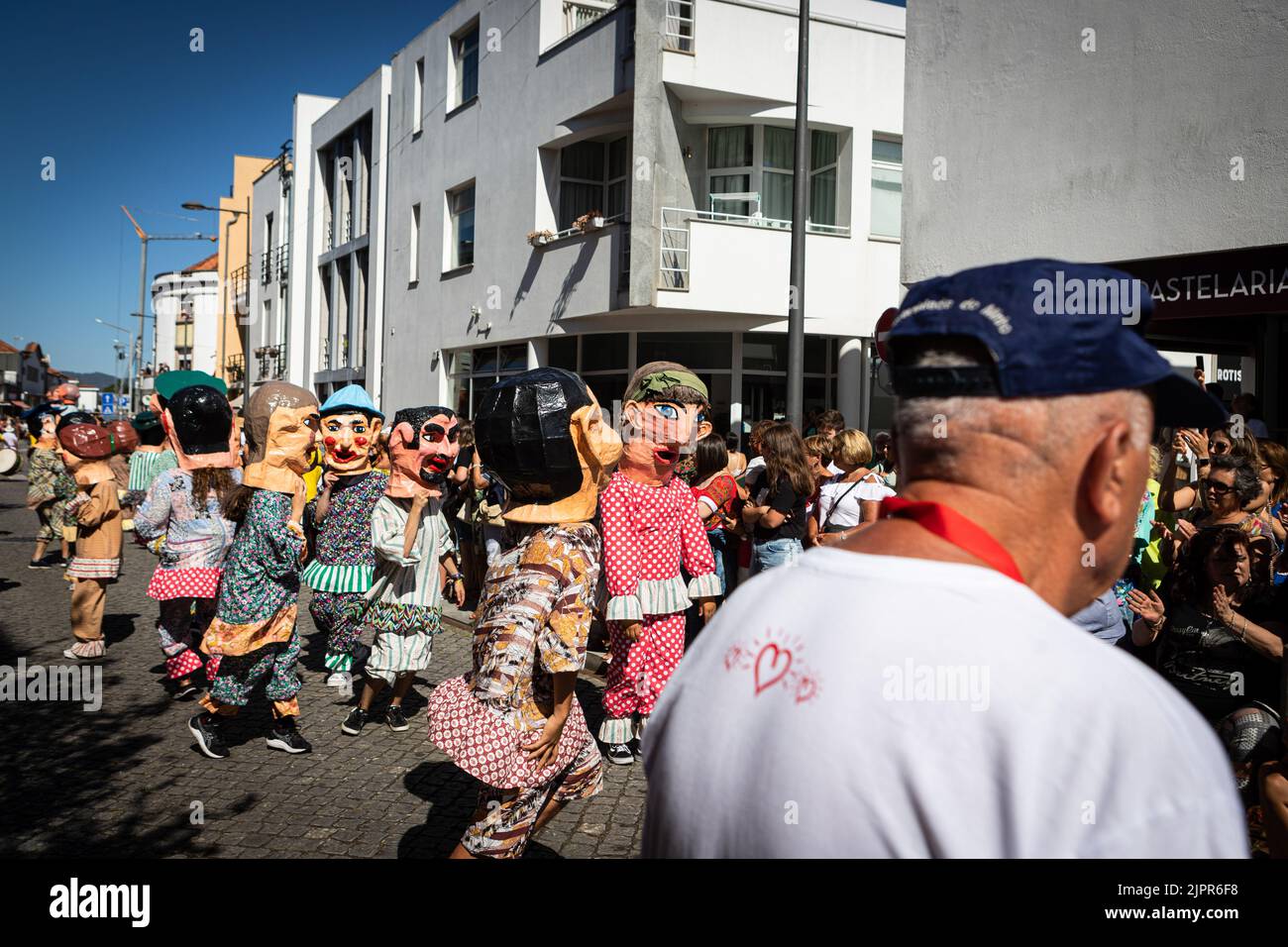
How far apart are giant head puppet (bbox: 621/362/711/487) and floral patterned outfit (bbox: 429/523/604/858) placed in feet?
8.07

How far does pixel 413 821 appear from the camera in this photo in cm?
457

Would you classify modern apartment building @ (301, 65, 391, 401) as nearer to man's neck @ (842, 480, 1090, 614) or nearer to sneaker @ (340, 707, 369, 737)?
sneaker @ (340, 707, 369, 737)

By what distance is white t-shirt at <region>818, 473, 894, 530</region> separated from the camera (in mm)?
6570

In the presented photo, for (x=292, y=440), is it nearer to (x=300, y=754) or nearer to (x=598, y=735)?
(x=300, y=754)

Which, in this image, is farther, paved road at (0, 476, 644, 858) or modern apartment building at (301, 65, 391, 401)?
modern apartment building at (301, 65, 391, 401)

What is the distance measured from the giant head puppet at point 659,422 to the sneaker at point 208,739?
2678 mm

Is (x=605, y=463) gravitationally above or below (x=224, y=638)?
above

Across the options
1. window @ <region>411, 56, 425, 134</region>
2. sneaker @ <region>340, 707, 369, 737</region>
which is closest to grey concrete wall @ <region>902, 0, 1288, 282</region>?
sneaker @ <region>340, 707, 369, 737</region>

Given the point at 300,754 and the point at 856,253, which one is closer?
the point at 300,754

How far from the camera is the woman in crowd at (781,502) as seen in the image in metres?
6.89

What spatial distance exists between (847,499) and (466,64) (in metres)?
17.8
